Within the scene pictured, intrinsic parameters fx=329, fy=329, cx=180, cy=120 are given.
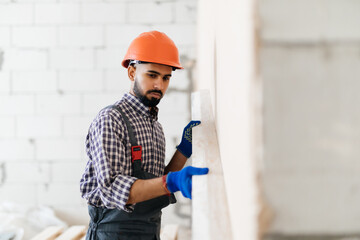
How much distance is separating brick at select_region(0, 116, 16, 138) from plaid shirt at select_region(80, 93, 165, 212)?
216cm

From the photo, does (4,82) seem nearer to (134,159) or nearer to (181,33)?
(181,33)

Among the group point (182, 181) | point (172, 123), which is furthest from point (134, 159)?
point (172, 123)

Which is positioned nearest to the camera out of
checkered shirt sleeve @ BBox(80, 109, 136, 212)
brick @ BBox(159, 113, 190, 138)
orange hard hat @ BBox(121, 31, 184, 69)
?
checkered shirt sleeve @ BBox(80, 109, 136, 212)

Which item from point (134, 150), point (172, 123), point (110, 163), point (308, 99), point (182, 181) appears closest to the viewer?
point (308, 99)

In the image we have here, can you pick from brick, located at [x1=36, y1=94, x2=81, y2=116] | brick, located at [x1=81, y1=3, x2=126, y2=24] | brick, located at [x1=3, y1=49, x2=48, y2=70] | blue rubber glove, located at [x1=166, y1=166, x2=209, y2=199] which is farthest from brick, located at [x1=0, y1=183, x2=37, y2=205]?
blue rubber glove, located at [x1=166, y1=166, x2=209, y2=199]

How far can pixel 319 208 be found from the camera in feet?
1.09

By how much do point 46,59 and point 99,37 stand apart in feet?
1.90

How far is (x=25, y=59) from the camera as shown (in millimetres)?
3326

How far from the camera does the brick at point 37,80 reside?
10.9ft

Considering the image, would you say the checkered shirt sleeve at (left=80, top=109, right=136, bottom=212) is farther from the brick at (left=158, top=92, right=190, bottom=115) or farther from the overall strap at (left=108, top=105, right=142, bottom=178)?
the brick at (left=158, top=92, right=190, bottom=115)

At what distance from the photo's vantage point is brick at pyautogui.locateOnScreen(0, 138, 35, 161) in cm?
334

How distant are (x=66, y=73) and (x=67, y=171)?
99 centimetres

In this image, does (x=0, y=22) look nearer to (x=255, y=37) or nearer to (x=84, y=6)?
(x=84, y=6)

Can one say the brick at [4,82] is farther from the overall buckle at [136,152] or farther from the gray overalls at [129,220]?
the overall buckle at [136,152]
